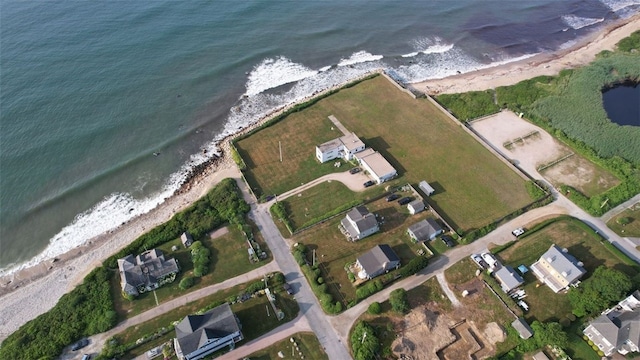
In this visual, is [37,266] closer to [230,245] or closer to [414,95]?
[230,245]

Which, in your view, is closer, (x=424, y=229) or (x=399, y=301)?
(x=399, y=301)

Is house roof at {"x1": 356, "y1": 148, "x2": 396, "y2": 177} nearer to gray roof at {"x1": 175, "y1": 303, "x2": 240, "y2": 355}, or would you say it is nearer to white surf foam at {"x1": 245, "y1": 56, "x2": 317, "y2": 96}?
gray roof at {"x1": 175, "y1": 303, "x2": 240, "y2": 355}

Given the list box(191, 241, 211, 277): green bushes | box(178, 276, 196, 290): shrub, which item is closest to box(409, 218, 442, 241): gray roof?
box(191, 241, 211, 277): green bushes

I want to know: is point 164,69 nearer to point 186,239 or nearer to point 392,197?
point 186,239

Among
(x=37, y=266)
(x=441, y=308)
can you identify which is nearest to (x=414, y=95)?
(x=441, y=308)

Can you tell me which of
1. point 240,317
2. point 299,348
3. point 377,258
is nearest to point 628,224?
point 377,258

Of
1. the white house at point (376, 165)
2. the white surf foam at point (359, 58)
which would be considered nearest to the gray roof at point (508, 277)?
the white house at point (376, 165)
